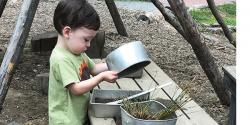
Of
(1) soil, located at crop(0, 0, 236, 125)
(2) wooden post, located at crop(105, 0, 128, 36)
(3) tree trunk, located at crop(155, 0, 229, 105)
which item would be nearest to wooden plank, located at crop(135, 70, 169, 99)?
(1) soil, located at crop(0, 0, 236, 125)

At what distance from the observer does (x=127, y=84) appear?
122 inches

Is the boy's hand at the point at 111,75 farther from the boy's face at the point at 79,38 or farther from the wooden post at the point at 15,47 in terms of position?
the wooden post at the point at 15,47

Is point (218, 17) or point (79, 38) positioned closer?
point (79, 38)

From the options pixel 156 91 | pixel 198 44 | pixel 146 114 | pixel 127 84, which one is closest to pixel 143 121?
pixel 146 114

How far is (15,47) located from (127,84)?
2.45 feet

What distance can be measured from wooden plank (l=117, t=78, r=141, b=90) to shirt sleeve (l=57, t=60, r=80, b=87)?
759 millimetres

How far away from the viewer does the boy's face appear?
7.60ft

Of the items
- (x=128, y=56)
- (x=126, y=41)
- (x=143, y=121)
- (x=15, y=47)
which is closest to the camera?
(x=143, y=121)

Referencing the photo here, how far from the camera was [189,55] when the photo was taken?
5754 millimetres


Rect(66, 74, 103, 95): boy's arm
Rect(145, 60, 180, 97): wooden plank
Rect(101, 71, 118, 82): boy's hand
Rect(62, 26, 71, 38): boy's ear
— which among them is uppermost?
Rect(62, 26, 71, 38): boy's ear

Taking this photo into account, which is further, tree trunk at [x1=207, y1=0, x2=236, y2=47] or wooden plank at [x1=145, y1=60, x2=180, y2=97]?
tree trunk at [x1=207, y1=0, x2=236, y2=47]

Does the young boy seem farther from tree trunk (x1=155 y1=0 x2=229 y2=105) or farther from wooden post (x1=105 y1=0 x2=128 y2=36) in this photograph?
wooden post (x1=105 y1=0 x2=128 y2=36)

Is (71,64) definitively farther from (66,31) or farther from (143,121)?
(143,121)
